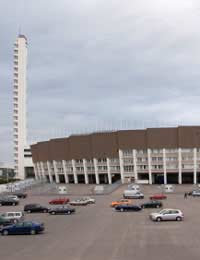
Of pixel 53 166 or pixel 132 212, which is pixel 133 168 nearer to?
pixel 53 166

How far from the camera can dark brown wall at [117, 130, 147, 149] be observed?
12644 cm

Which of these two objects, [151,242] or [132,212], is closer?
[151,242]

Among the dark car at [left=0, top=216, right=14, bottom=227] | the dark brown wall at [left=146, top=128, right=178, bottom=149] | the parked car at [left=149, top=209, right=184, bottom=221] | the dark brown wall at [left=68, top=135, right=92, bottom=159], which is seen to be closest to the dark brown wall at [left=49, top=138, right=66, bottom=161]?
the dark brown wall at [left=68, top=135, right=92, bottom=159]

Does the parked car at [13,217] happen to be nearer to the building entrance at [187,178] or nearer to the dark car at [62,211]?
the dark car at [62,211]

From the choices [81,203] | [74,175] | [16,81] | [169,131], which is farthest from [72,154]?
[81,203]

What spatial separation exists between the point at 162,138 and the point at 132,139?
7.90 m

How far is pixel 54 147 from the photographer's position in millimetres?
140625

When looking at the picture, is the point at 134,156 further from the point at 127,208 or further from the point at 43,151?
the point at 127,208

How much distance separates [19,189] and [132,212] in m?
57.4

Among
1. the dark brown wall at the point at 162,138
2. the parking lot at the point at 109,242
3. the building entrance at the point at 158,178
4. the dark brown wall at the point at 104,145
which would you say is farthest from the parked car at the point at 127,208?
the building entrance at the point at 158,178

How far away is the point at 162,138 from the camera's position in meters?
125

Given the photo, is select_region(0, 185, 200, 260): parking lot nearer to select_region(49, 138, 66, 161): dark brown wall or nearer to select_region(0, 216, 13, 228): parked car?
select_region(0, 216, 13, 228): parked car

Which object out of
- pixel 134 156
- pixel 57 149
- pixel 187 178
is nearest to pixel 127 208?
pixel 134 156

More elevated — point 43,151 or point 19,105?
point 19,105
